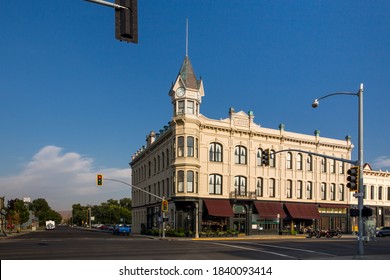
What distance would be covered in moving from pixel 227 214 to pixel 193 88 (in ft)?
52.3

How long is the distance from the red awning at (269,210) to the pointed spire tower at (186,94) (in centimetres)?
1474

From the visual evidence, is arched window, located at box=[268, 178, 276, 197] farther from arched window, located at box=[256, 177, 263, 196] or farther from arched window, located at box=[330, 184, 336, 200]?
arched window, located at box=[330, 184, 336, 200]

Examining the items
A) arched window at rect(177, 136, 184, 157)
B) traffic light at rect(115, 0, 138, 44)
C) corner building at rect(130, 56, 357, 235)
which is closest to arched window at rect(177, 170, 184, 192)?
corner building at rect(130, 56, 357, 235)

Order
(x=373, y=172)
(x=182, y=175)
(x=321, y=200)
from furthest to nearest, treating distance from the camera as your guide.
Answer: (x=373, y=172) < (x=321, y=200) < (x=182, y=175)

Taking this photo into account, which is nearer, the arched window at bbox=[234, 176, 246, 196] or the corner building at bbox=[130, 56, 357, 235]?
the corner building at bbox=[130, 56, 357, 235]

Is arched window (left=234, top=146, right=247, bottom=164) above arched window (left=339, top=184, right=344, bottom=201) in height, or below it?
above

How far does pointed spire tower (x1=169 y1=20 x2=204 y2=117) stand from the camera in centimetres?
5056

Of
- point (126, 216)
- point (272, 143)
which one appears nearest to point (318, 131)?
point (272, 143)

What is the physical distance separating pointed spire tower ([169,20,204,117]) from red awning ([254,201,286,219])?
1474 centimetres

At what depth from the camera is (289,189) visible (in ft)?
193

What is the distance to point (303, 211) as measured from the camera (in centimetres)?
5853

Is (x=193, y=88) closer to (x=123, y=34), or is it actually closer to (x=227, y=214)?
(x=227, y=214)

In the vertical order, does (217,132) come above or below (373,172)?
above

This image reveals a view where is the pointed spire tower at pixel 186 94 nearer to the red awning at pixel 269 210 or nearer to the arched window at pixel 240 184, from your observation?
the arched window at pixel 240 184
